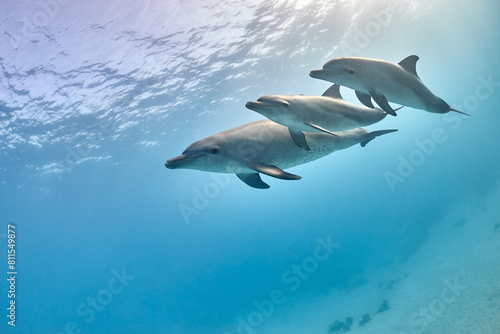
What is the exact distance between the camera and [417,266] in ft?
72.2

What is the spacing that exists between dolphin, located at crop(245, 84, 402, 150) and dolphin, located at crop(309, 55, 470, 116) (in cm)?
31

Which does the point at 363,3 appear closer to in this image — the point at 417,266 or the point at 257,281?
the point at 417,266

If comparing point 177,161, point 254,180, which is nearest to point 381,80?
Result: point 254,180

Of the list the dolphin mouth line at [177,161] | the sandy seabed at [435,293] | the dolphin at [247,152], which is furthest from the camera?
the sandy seabed at [435,293]

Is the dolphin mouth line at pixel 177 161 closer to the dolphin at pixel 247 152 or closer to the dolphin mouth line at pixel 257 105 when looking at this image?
the dolphin at pixel 247 152

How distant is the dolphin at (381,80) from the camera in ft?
10.2

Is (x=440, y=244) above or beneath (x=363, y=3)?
beneath

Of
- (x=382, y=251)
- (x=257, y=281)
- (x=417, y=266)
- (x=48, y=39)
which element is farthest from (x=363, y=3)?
(x=257, y=281)

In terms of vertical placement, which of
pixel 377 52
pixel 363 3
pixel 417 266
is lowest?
pixel 417 266

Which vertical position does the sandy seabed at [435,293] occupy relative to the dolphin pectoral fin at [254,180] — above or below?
below

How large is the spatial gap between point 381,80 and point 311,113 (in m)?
0.84

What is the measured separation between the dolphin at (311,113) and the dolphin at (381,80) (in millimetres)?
305

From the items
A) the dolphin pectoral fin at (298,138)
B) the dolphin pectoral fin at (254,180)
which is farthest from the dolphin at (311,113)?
the dolphin pectoral fin at (254,180)

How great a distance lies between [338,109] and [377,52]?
2510 centimetres
